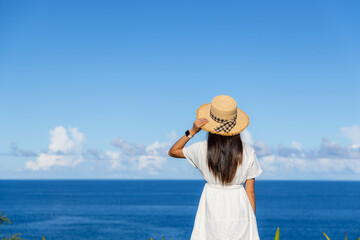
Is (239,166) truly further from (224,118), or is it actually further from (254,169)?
(224,118)

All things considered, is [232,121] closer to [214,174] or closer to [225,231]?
[214,174]

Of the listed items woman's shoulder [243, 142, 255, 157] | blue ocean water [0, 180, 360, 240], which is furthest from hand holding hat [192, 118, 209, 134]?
blue ocean water [0, 180, 360, 240]

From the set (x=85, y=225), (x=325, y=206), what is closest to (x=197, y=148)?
(x=85, y=225)

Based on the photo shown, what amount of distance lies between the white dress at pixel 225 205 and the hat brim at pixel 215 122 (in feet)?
0.51

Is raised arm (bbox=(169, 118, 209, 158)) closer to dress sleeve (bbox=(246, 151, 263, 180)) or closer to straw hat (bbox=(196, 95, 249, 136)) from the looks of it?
straw hat (bbox=(196, 95, 249, 136))

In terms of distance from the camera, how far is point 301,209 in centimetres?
9444

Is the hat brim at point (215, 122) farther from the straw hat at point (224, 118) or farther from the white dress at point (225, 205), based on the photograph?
the white dress at point (225, 205)

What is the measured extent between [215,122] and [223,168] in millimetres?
326

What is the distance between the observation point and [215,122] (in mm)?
3035

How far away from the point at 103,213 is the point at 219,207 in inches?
3395

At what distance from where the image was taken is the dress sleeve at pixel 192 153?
311 cm

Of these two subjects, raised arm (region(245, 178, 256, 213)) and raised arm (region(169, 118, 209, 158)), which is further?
raised arm (region(245, 178, 256, 213))

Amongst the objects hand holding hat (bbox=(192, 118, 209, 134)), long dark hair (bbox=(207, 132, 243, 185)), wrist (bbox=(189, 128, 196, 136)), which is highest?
hand holding hat (bbox=(192, 118, 209, 134))

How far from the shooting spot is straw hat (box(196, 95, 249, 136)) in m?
3.00
